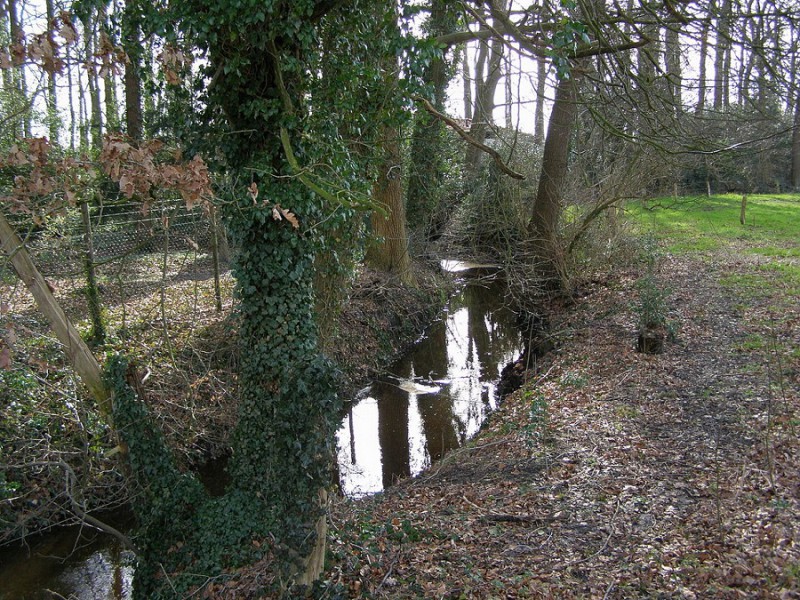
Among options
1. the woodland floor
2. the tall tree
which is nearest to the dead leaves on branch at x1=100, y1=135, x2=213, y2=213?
the woodland floor

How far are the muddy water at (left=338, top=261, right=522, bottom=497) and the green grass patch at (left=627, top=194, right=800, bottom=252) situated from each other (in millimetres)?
5421

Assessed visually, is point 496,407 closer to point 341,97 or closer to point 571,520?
point 571,520

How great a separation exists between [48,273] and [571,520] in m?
8.71

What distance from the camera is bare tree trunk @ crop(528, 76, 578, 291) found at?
549 inches

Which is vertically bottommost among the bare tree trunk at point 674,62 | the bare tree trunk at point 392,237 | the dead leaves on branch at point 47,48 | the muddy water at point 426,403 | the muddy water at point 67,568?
the muddy water at point 67,568

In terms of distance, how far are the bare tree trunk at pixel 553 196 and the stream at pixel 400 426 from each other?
217 centimetres

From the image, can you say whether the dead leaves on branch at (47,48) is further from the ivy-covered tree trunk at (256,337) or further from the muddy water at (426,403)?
the muddy water at (426,403)

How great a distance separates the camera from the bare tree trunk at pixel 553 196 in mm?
13938

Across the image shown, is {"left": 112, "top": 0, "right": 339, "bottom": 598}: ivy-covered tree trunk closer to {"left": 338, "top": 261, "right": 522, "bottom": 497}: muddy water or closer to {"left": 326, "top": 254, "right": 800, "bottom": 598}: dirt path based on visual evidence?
{"left": 326, "top": 254, "right": 800, "bottom": 598}: dirt path

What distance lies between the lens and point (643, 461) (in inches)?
267

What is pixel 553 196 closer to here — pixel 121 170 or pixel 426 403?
pixel 426 403

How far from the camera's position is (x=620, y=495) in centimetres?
619

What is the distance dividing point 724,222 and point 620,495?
1743 centimetres

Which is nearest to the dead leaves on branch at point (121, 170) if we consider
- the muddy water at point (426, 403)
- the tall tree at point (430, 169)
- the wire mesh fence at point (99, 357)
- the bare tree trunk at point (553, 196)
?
the wire mesh fence at point (99, 357)
